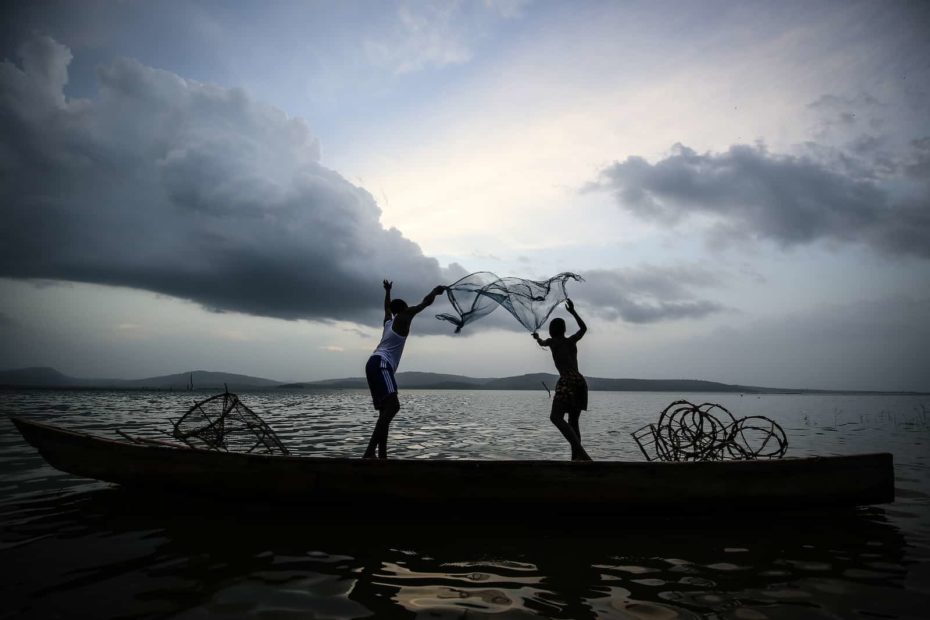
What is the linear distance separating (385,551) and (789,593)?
4.02 meters

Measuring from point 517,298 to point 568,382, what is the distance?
1.97m

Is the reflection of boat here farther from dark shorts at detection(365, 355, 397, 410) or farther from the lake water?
dark shorts at detection(365, 355, 397, 410)

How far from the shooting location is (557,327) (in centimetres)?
827

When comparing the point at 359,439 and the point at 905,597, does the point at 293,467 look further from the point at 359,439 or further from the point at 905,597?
the point at 359,439

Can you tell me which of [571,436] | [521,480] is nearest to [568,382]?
[571,436]

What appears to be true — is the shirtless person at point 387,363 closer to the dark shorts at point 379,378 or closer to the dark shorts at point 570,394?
the dark shorts at point 379,378

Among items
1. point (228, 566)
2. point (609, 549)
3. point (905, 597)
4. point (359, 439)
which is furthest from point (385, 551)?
point (359, 439)

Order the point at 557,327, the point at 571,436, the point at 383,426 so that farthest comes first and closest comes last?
the point at 557,327, the point at 571,436, the point at 383,426

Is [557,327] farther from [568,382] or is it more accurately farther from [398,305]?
[398,305]

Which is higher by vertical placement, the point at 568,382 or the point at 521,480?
the point at 568,382

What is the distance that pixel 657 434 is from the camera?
821cm

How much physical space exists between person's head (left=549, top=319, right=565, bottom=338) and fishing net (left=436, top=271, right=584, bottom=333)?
636 mm

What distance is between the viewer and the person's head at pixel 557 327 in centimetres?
824

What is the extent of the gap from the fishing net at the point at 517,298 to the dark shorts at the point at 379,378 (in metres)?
1.79
